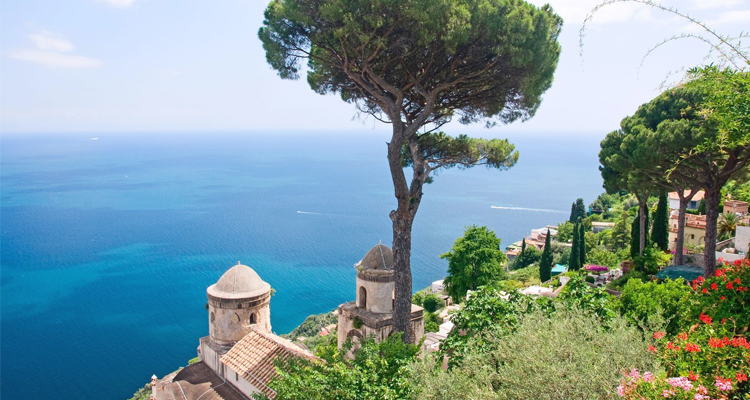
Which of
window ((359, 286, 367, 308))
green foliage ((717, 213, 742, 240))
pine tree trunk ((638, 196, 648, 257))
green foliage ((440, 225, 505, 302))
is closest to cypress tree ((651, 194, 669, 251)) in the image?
pine tree trunk ((638, 196, 648, 257))

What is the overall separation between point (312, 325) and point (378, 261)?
80.5ft

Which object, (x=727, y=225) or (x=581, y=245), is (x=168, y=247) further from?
(x=727, y=225)

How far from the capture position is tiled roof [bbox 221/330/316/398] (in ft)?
33.6

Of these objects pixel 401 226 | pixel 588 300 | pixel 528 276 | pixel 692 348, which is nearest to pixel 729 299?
pixel 588 300

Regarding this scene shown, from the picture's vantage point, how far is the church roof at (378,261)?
35.0 feet

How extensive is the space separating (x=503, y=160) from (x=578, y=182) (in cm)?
10175

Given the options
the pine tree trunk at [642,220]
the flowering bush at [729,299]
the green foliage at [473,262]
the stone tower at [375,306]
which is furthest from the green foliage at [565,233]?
the flowering bush at [729,299]

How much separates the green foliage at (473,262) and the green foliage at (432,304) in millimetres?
7546

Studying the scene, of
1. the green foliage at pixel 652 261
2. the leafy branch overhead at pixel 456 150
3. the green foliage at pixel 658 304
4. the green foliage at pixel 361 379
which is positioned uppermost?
the leafy branch overhead at pixel 456 150

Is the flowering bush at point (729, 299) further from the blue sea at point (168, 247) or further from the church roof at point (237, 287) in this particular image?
the blue sea at point (168, 247)

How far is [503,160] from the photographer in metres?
11.0

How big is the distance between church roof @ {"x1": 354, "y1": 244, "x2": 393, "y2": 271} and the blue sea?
22969mm

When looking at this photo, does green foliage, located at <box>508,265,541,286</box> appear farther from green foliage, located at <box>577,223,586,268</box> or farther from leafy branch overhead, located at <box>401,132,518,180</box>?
leafy branch overhead, located at <box>401,132,518,180</box>

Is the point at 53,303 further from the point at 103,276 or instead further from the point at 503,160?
Result: the point at 503,160
